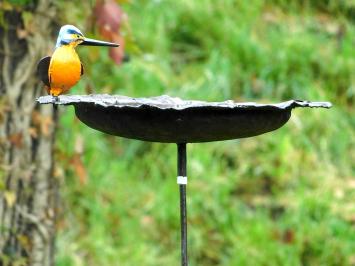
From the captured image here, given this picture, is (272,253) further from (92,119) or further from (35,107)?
(92,119)

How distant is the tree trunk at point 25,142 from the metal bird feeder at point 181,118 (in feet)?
3.40

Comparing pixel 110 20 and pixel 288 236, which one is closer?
pixel 110 20

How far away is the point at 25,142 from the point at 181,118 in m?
1.22

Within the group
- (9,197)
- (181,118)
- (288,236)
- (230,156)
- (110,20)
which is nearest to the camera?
(181,118)

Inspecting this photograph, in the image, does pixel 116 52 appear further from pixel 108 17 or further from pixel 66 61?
pixel 66 61

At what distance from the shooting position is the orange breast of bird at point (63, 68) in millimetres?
1563

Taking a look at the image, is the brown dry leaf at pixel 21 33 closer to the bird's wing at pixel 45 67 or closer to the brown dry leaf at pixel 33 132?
the brown dry leaf at pixel 33 132

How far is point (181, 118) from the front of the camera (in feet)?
5.01

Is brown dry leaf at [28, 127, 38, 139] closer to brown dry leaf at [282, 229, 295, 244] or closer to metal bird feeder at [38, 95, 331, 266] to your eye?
metal bird feeder at [38, 95, 331, 266]

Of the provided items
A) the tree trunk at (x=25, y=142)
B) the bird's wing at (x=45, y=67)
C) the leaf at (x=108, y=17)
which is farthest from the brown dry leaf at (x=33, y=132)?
the bird's wing at (x=45, y=67)

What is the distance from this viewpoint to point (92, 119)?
158 centimetres

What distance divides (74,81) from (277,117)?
1.39 ft

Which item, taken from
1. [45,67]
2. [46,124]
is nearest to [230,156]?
[46,124]

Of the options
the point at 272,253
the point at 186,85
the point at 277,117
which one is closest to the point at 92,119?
the point at 277,117
